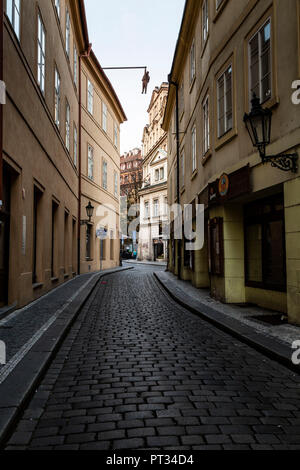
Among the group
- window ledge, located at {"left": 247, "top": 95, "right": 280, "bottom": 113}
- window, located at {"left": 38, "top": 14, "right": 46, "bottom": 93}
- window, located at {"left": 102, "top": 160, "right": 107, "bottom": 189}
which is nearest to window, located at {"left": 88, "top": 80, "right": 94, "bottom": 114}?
window, located at {"left": 102, "top": 160, "right": 107, "bottom": 189}

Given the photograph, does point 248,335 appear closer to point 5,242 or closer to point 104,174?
point 5,242

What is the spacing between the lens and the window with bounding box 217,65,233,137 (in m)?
10.1

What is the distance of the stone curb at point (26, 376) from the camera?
3127mm

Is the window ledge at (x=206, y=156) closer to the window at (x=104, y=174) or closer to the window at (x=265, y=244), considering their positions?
the window at (x=265, y=244)

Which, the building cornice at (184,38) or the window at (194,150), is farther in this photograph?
the window at (194,150)

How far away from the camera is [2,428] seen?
2.88m

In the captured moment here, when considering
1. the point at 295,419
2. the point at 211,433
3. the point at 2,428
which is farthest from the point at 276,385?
the point at 2,428

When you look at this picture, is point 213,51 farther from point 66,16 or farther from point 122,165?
point 122,165

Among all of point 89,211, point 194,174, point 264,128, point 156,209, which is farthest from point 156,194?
point 264,128

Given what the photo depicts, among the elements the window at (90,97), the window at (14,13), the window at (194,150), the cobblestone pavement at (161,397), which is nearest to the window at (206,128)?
the window at (194,150)

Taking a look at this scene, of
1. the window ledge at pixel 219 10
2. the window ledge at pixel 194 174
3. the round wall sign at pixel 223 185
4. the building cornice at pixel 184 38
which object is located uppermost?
the building cornice at pixel 184 38

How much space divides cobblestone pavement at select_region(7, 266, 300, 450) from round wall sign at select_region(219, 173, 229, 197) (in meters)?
4.04

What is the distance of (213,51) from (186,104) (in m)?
5.87

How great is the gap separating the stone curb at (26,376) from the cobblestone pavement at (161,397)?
10cm
